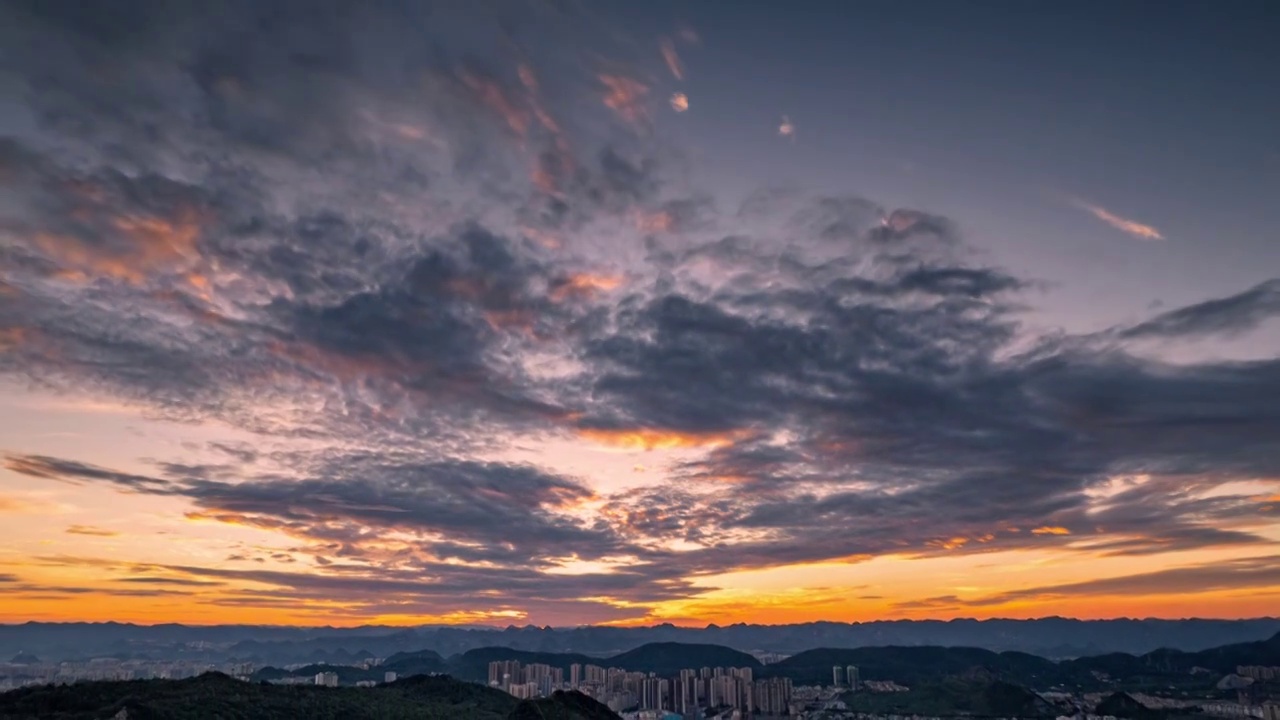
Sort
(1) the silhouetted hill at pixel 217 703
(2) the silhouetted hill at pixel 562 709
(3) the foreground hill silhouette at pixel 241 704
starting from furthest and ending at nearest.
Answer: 1. (2) the silhouetted hill at pixel 562 709
2. (3) the foreground hill silhouette at pixel 241 704
3. (1) the silhouetted hill at pixel 217 703

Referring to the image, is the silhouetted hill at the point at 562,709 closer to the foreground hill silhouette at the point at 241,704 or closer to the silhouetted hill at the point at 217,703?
the foreground hill silhouette at the point at 241,704

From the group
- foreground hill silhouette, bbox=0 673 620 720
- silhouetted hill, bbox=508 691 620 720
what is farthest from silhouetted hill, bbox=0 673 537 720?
silhouetted hill, bbox=508 691 620 720

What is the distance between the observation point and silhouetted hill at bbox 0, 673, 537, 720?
290ft

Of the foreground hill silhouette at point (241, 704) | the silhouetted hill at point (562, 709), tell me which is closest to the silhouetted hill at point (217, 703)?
the foreground hill silhouette at point (241, 704)

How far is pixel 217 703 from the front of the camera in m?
98.0

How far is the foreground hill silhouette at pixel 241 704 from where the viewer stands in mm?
89125

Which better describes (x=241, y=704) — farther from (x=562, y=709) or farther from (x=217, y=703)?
(x=562, y=709)

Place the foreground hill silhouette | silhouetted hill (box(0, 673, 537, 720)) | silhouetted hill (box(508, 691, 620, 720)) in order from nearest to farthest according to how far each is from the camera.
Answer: silhouetted hill (box(0, 673, 537, 720)) → the foreground hill silhouette → silhouetted hill (box(508, 691, 620, 720))

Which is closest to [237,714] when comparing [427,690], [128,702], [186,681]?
[128,702]

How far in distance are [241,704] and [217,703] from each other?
4.82 meters

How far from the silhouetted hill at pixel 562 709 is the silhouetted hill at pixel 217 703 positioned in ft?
2.86

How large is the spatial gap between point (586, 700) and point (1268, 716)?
168m

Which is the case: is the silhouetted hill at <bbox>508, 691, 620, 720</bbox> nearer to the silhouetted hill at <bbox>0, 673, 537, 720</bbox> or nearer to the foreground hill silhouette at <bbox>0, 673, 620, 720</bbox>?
the foreground hill silhouette at <bbox>0, 673, 620, 720</bbox>

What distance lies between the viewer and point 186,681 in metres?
124
